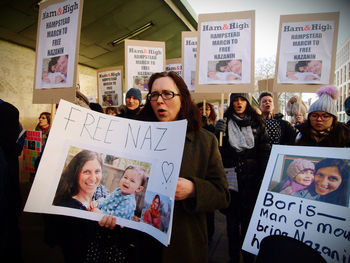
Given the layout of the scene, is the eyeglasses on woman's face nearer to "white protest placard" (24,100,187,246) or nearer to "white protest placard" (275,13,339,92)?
"white protest placard" (275,13,339,92)

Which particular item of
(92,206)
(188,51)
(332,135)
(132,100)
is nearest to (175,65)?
(188,51)

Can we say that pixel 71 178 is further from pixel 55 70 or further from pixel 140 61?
pixel 140 61

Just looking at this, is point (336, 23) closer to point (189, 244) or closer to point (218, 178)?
point (218, 178)

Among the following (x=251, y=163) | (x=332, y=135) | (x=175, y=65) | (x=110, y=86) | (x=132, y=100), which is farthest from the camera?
(x=110, y=86)

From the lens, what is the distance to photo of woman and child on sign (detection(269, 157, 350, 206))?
0.91 metres

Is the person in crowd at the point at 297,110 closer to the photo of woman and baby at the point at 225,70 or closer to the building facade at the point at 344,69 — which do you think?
the photo of woman and baby at the point at 225,70

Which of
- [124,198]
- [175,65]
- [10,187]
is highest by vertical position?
[175,65]

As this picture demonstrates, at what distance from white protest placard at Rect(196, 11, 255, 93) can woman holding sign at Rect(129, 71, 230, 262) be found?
1379mm

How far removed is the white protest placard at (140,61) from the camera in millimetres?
3600

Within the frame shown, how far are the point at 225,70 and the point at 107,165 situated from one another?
2017 mm

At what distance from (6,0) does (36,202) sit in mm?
5185

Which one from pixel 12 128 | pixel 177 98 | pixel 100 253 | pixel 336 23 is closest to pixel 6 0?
pixel 12 128

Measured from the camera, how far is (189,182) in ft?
3.31

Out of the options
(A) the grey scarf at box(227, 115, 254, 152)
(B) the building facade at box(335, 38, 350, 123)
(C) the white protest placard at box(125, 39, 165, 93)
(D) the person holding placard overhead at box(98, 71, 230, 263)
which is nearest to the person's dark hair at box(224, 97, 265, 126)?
(A) the grey scarf at box(227, 115, 254, 152)
